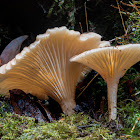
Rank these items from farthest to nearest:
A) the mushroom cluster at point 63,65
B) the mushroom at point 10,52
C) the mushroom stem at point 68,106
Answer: the mushroom at point 10,52
the mushroom stem at point 68,106
the mushroom cluster at point 63,65

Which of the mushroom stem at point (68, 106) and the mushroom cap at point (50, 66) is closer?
the mushroom cap at point (50, 66)

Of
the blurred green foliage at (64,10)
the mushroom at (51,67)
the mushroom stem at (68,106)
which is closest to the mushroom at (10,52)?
the mushroom at (51,67)

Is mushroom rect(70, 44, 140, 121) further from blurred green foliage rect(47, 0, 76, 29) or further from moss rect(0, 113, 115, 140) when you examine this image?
blurred green foliage rect(47, 0, 76, 29)

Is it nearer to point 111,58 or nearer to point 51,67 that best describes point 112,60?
point 111,58

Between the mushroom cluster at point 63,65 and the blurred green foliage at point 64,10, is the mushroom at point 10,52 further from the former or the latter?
the blurred green foliage at point 64,10

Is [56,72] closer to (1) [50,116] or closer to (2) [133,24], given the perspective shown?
(1) [50,116]

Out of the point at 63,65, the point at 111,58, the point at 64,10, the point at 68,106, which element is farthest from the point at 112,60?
the point at 64,10
